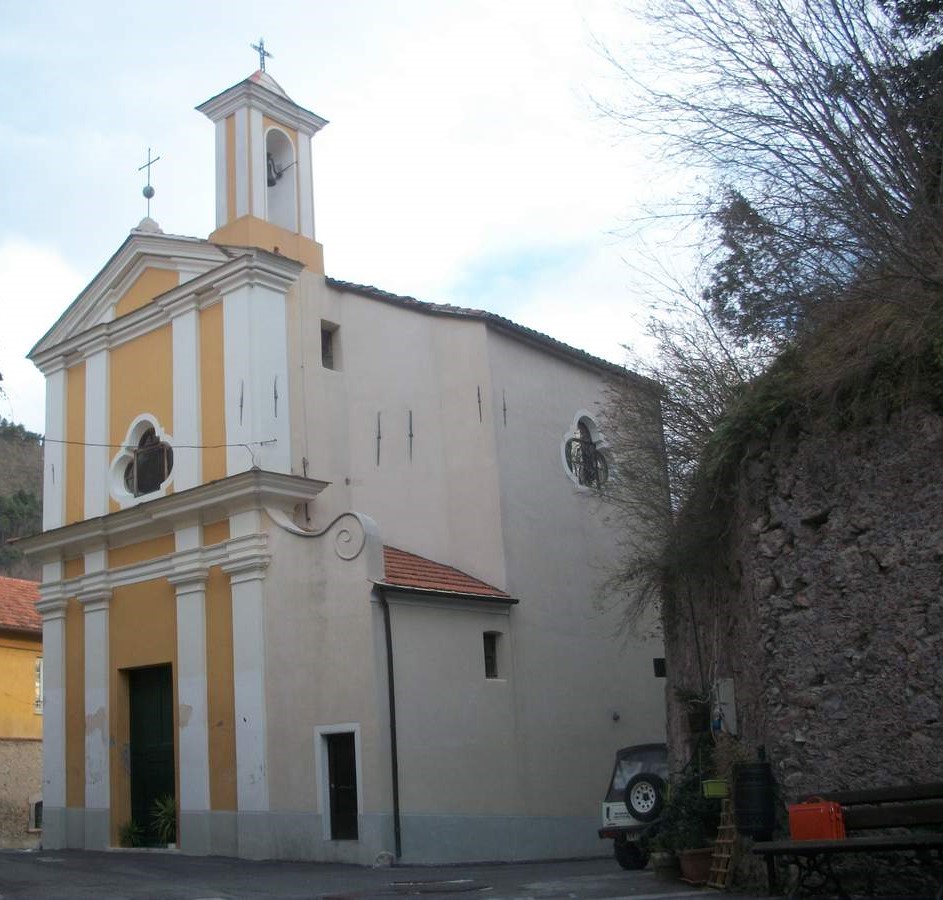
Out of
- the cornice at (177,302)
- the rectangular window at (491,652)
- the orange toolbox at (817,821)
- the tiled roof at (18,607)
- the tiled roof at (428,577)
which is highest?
the cornice at (177,302)

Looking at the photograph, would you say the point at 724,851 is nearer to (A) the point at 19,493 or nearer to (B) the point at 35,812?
(B) the point at 35,812

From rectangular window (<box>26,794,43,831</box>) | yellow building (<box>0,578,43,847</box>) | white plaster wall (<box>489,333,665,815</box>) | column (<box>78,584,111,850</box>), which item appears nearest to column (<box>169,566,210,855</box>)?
column (<box>78,584,111,850</box>)

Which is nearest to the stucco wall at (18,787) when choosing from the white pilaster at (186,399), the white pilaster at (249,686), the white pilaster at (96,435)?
the white pilaster at (96,435)

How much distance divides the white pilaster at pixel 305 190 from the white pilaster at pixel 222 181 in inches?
53.7

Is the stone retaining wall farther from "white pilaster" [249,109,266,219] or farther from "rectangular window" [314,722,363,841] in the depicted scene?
"white pilaster" [249,109,266,219]

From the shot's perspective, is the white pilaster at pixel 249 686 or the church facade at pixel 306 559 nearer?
the church facade at pixel 306 559

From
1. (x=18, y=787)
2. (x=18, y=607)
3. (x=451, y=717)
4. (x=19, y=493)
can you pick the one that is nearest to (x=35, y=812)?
(x=18, y=787)

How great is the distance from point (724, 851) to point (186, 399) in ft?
42.5

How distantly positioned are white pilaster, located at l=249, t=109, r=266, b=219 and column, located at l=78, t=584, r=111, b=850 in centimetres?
742

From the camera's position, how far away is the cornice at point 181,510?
62.7ft

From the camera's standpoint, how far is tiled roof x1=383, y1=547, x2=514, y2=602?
18.6 meters

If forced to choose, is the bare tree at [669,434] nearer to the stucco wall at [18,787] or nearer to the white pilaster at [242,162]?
the white pilaster at [242,162]

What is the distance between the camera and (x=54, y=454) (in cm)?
2366

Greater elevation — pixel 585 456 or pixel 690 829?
pixel 585 456
